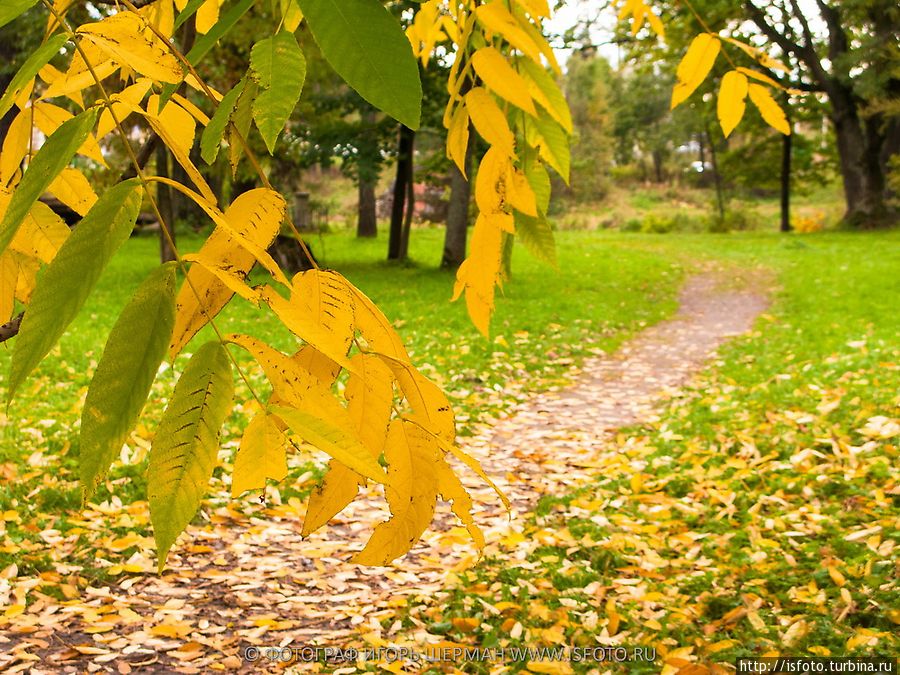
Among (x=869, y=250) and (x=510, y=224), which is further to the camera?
(x=869, y=250)

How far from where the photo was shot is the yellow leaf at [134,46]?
574mm

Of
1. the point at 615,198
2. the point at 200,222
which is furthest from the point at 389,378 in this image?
the point at 615,198

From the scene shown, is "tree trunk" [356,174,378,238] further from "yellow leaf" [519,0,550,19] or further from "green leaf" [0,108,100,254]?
"green leaf" [0,108,100,254]

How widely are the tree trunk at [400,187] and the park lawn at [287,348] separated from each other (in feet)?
1.76

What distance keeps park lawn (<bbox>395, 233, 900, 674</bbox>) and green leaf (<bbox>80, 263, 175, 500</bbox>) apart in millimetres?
2476

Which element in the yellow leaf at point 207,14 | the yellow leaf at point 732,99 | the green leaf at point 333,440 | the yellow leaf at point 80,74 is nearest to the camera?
the green leaf at point 333,440

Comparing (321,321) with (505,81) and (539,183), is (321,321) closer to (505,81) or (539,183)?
(505,81)

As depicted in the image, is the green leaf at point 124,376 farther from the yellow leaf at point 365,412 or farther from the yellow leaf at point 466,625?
the yellow leaf at point 466,625

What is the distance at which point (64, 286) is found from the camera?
452 millimetres

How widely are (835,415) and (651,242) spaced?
59.3 ft

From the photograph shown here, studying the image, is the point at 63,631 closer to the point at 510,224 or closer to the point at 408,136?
the point at 510,224

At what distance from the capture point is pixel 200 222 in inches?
706

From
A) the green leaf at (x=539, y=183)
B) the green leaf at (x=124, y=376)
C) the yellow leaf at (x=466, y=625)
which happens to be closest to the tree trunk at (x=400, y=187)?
the yellow leaf at (x=466, y=625)

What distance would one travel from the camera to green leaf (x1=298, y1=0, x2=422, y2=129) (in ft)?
1.74
